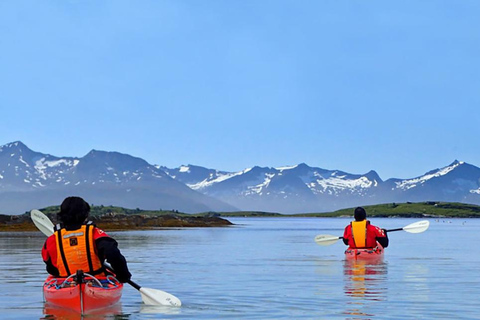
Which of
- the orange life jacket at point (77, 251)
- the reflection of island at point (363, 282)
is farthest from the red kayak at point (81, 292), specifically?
the reflection of island at point (363, 282)

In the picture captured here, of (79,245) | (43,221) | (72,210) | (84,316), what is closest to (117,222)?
(43,221)

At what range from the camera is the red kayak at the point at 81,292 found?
60.4 feet

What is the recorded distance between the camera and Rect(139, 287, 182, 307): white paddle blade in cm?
2127

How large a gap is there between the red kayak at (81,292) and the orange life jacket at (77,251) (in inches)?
10.1

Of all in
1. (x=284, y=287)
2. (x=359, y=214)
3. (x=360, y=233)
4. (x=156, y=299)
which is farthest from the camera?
(x=360, y=233)

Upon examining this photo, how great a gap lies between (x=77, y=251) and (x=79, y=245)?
23 cm

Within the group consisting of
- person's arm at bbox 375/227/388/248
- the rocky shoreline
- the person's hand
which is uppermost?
the rocky shoreline

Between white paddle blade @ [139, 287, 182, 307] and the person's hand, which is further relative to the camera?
white paddle blade @ [139, 287, 182, 307]

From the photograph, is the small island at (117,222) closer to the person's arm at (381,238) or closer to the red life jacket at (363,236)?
the red life jacket at (363,236)

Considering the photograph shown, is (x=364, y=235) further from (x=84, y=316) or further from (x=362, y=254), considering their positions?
(x=84, y=316)

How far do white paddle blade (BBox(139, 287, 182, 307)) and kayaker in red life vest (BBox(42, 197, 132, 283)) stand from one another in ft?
8.24

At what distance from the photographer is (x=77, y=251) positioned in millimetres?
18281

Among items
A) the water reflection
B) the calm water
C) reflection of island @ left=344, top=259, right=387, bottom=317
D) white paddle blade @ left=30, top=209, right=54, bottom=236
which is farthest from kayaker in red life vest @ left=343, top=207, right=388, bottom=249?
the water reflection

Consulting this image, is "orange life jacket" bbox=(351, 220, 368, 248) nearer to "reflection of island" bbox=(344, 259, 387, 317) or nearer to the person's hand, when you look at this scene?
"reflection of island" bbox=(344, 259, 387, 317)
